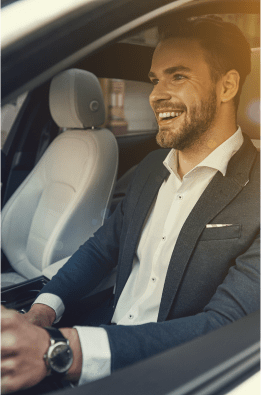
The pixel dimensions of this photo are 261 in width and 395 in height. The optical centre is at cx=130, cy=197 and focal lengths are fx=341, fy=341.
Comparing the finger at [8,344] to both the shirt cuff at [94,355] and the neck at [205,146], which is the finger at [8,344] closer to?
the shirt cuff at [94,355]

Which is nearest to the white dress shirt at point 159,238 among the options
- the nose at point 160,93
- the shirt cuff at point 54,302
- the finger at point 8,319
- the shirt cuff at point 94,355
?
the shirt cuff at point 54,302

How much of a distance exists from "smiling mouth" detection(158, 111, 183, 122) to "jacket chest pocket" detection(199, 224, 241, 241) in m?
0.44

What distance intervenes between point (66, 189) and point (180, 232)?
3.35 feet

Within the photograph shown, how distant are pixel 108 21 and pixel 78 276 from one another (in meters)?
0.97

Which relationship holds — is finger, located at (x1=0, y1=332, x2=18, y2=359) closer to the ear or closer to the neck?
the neck

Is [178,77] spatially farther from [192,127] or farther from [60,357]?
[60,357]

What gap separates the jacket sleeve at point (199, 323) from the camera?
0.69 metres

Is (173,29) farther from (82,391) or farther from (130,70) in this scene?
(82,391)

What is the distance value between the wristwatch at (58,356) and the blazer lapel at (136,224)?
575 millimetres

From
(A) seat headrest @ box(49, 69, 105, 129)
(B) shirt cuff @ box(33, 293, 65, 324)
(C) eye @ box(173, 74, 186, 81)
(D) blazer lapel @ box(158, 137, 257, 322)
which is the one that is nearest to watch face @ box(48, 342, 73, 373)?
(D) blazer lapel @ box(158, 137, 257, 322)

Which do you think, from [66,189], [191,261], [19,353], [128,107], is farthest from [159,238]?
[128,107]

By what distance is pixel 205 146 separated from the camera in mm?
1209

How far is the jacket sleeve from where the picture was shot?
0.69 meters

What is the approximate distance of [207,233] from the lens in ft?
3.23
